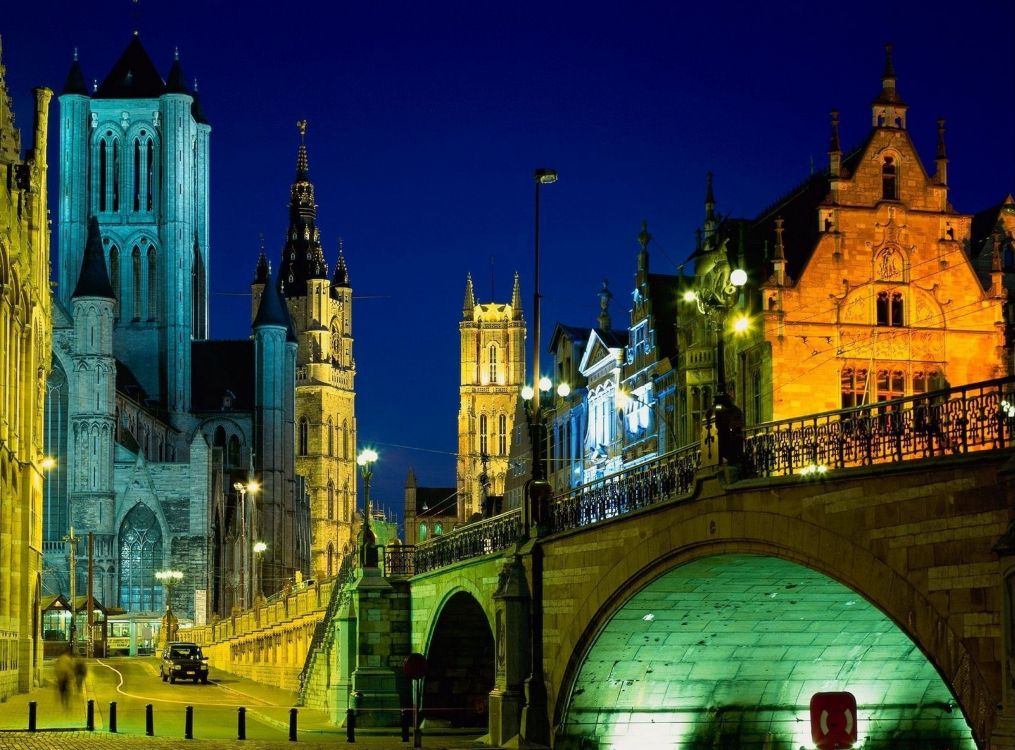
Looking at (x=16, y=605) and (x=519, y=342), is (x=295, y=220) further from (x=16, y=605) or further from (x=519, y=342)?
(x=16, y=605)

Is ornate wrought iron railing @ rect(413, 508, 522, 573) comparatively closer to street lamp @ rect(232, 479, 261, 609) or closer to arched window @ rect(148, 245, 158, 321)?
street lamp @ rect(232, 479, 261, 609)

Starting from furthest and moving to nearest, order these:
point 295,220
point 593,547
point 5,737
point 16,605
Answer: point 295,220 → point 16,605 → point 5,737 → point 593,547

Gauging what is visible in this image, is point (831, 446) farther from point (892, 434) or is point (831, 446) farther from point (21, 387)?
point (21, 387)

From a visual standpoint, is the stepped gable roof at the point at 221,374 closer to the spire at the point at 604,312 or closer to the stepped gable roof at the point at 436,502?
the stepped gable roof at the point at 436,502

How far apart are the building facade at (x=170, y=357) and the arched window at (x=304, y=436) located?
3090cm

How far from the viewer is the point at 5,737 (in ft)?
124

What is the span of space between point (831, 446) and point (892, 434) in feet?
5.89

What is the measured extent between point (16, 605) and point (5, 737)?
820 inches

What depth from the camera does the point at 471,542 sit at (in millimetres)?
41625

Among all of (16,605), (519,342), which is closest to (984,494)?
(16,605)

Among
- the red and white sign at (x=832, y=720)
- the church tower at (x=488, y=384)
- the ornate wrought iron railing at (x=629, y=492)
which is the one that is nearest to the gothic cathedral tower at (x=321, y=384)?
the church tower at (x=488, y=384)

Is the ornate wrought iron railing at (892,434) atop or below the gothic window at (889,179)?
below

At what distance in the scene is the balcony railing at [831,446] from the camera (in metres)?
21.4

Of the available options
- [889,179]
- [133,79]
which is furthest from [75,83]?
[889,179]
